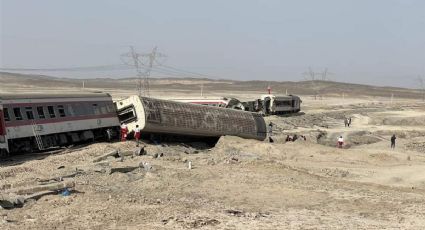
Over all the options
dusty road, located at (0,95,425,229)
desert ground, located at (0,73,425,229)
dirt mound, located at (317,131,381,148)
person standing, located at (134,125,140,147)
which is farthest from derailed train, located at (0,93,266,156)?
dirt mound, located at (317,131,381,148)

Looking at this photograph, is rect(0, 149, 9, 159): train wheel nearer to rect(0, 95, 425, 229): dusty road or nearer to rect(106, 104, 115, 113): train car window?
rect(0, 95, 425, 229): dusty road

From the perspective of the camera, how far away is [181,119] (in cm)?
3453

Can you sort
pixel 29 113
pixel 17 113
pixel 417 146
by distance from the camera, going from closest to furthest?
pixel 17 113 → pixel 29 113 → pixel 417 146

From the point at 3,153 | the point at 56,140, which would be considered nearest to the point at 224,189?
the point at 3,153

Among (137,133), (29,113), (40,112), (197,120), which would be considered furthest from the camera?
(197,120)

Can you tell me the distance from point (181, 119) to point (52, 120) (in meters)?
8.27

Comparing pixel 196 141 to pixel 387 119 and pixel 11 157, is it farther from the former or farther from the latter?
pixel 387 119

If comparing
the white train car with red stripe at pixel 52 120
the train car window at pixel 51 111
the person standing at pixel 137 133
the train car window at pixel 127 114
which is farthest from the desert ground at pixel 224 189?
the train car window at pixel 127 114

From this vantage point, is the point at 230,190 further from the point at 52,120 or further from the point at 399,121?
the point at 399,121

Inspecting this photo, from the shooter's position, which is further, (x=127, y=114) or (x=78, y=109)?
(x=127, y=114)

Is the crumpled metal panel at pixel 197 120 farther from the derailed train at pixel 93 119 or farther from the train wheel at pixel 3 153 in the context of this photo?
the train wheel at pixel 3 153

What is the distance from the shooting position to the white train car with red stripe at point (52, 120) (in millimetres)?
26625

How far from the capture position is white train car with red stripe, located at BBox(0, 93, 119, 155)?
1048 inches

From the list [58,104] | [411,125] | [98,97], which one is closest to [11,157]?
[58,104]
